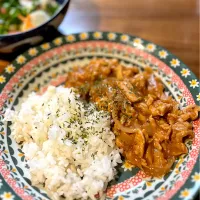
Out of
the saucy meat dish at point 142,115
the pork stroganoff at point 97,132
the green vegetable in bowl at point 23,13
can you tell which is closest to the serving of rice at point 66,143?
the pork stroganoff at point 97,132

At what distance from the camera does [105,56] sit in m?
3.92

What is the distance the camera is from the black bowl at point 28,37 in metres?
3.67

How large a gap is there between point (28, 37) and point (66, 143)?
1431 mm

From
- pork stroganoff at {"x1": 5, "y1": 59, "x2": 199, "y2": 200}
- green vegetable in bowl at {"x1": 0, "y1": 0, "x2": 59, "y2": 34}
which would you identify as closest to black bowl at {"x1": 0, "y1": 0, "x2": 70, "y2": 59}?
green vegetable in bowl at {"x1": 0, "y1": 0, "x2": 59, "y2": 34}

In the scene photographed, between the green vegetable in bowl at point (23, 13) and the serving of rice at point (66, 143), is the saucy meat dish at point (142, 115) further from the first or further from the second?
the green vegetable in bowl at point (23, 13)

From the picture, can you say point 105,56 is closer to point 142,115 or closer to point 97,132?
point 142,115

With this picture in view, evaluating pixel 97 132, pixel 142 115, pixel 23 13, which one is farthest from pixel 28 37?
pixel 142 115

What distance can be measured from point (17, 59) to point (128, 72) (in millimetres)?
1244

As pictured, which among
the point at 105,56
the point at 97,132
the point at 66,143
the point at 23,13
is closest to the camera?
the point at 66,143

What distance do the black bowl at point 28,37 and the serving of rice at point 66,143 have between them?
2.37ft

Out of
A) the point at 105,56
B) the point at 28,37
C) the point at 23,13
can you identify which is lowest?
the point at 105,56

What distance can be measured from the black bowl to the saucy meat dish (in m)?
0.72

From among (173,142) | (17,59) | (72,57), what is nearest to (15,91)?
(17,59)

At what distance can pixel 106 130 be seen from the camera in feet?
10.3
